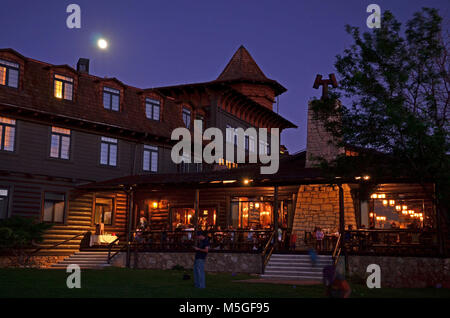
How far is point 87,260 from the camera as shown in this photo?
24.6 metres

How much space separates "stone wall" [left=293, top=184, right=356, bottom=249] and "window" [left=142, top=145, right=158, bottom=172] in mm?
9194

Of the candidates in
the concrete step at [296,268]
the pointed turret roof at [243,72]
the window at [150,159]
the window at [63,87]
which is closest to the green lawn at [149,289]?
the concrete step at [296,268]

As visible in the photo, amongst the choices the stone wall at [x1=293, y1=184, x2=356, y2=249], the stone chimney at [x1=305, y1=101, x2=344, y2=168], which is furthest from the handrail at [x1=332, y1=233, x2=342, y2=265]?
the stone chimney at [x1=305, y1=101, x2=344, y2=168]

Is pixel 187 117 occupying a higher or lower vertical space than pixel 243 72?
lower

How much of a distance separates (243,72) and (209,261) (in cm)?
2109

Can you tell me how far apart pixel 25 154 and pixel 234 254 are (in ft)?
35.2

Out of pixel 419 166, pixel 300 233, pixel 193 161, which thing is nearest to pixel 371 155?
pixel 419 166

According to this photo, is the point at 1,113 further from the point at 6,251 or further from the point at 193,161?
the point at 193,161

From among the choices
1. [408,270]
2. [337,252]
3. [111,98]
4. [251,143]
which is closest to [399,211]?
[337,252]

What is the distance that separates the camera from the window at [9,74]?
80.1ft

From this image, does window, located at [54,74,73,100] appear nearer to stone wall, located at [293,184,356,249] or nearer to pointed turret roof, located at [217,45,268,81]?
stone wall, located at [293,184,356,249]

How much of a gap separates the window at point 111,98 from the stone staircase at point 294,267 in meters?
12.7

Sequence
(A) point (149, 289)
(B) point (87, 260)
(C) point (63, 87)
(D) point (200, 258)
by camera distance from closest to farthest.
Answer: (A) point (149, 289) → (D) point (200, 258) → (B) point (87, 260) → (C) point (63, 87)

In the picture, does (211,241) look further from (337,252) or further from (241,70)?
(241,70)
